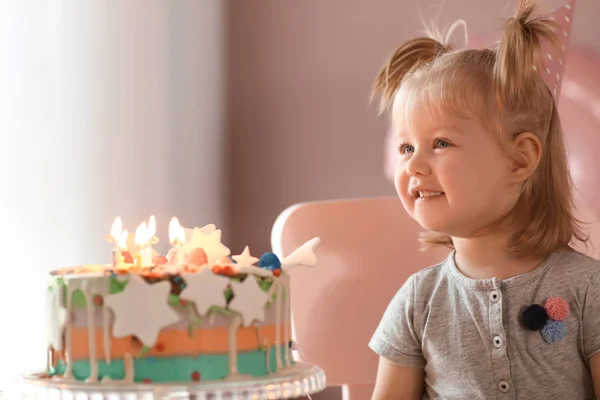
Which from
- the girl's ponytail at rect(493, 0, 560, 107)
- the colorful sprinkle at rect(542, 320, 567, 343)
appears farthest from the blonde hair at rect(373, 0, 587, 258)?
the colorful sprinkle at rect(542, 320, 567, 343)

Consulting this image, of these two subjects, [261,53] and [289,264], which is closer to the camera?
[289,264]

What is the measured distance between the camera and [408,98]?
4.35 ft

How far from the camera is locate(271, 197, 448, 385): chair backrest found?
1656mm

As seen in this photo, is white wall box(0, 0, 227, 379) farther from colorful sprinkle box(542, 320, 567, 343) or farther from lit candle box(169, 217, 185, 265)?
colorful sprinkle box(542, 320, 567, 343)

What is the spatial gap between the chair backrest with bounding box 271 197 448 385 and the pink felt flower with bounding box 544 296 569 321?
17.9 inches

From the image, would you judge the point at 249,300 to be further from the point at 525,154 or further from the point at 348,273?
the point at 348,273

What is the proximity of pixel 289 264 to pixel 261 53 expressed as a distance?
1861 millimetres

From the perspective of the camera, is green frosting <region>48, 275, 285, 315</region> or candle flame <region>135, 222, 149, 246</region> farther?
candle flame <region>135, 222, 149, 246</region>

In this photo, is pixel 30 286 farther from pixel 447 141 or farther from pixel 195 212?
pixel 195 212

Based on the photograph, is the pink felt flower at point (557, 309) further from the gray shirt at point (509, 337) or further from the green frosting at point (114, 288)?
the green frosting at point (114, 288)

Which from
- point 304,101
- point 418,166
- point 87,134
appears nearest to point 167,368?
point 418,166

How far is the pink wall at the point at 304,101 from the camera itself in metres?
2.72

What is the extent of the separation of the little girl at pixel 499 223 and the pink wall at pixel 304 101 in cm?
134

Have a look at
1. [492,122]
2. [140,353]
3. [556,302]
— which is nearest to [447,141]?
[492,122]
